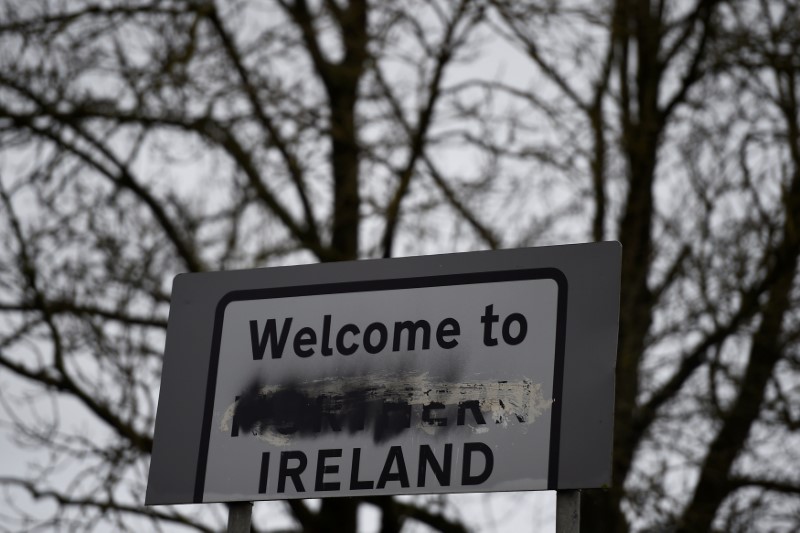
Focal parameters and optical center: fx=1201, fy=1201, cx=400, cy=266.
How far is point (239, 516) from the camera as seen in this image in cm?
215

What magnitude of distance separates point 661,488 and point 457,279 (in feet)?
13.7

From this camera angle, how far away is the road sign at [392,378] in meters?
2.06

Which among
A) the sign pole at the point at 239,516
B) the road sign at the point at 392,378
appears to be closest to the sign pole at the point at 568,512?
the road sign at the point at 392,378

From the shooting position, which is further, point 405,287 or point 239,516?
point 405,287

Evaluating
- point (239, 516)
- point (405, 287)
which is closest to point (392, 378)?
point (405, 287)

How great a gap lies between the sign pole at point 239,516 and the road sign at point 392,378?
0.02m

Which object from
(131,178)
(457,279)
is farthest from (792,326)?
(457,279)

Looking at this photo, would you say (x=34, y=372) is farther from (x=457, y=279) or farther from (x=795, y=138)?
(x=457, y=279)

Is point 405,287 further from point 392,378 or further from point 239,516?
point 239,516

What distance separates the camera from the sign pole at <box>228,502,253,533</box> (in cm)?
213

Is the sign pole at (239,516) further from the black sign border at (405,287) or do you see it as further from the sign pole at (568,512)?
the sign pole at (568,512)

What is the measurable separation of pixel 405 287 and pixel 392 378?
0.19 metres

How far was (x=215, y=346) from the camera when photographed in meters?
2.36

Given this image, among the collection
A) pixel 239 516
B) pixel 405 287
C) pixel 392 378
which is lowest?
pixel 239 516
